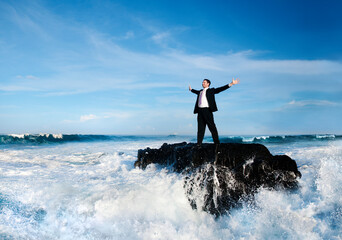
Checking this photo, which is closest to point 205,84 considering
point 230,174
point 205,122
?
point 205,122

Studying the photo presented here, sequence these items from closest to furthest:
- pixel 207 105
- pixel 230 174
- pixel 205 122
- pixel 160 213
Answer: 1. pixel 160 213
2. pixel 230 174
3. pixel 207 105
4. pixel 205 122

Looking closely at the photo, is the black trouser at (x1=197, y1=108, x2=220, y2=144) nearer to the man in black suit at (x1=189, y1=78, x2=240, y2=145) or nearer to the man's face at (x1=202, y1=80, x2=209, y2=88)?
the man in black suit at (x1=189, y1=78, x2=240, y2=145)

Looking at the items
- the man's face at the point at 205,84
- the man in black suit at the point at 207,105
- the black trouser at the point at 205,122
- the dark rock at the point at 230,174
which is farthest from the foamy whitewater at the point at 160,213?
the man's face at the point at 205,84

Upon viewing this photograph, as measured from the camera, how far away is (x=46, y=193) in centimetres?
638

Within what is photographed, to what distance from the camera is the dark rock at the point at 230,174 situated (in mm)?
5285

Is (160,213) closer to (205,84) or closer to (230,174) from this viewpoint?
(230,174)

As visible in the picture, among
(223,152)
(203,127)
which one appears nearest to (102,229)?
(223,152)

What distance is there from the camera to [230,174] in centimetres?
564

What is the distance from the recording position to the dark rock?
5285 mm

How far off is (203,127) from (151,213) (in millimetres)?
3049

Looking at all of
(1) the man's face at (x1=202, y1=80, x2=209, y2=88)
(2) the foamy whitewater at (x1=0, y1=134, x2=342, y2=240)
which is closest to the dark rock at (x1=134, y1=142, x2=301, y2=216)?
(2) the foamy whitewater at (x1=0, y1=134, x2=342, y2=240)

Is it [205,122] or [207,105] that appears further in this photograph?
[205,122]

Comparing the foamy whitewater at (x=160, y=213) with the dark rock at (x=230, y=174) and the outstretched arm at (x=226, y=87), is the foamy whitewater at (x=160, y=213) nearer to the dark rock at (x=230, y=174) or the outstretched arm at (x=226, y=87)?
the dark rock at (x=230, y=174)

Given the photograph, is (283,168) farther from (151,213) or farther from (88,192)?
(88,192)
